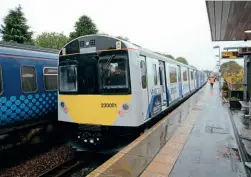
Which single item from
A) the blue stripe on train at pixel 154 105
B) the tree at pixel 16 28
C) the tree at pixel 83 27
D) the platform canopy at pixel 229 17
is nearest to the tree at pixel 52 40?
the tree at pixel 83 27

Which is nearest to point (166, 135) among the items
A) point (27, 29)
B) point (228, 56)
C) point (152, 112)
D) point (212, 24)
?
point (152, 112)

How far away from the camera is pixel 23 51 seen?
744 cm

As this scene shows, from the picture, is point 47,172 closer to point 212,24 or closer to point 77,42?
point 77,42

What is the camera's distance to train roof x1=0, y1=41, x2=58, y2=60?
683 cm

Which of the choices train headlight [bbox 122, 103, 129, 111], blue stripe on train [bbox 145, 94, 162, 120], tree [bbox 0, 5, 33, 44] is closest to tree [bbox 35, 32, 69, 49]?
tree [bbox 0, 5, 33, 44]

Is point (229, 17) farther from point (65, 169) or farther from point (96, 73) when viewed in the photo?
point (65, 169)

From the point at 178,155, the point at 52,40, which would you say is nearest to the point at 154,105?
the point at 178,155

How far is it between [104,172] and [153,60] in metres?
5.19

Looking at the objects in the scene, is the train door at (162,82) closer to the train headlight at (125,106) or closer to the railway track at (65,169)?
the train headlight at (125,106)

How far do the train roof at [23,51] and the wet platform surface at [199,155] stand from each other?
16.8 feet

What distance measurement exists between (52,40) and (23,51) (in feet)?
117

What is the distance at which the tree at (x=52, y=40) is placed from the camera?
133ft

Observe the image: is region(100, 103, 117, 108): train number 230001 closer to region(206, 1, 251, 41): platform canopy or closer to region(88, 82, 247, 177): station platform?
region(88, 82, 247, 177): station platform

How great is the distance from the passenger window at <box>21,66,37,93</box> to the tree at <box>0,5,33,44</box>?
26.8 metres
